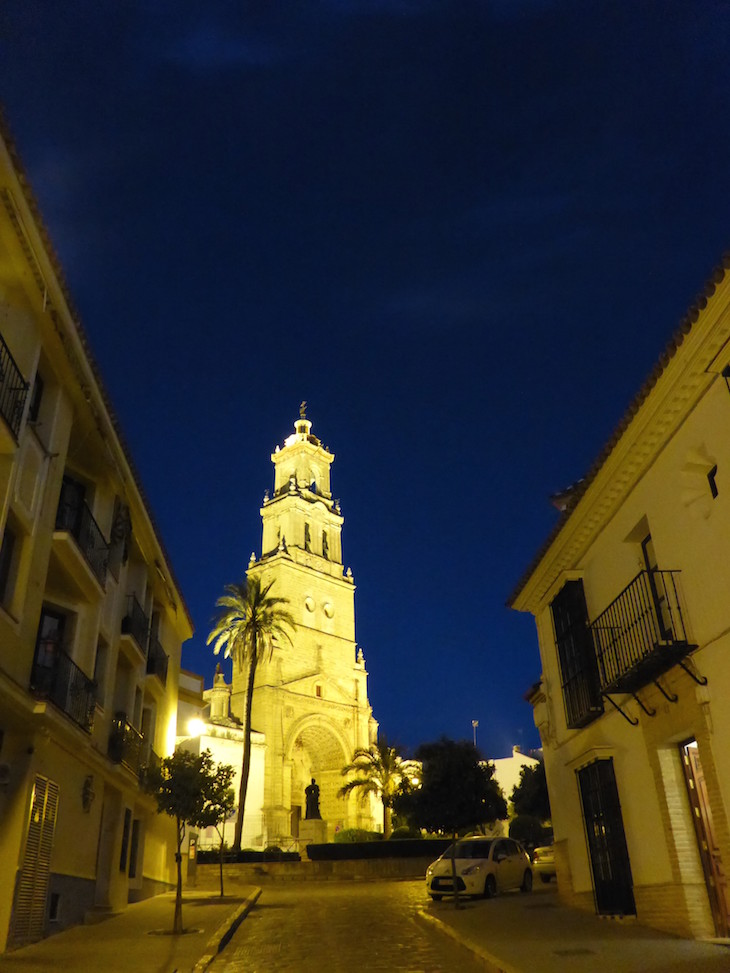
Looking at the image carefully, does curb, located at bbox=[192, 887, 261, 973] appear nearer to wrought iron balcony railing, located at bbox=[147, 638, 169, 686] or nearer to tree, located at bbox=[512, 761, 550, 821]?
wrought iron balcony railing, located at bbox=[147, 638, 169, 686]

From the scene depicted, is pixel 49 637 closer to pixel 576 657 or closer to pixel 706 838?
pixel 576 657

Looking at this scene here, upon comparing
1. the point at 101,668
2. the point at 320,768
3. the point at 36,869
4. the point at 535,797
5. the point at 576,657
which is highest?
the point at 320,768

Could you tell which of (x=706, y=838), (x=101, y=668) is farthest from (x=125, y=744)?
(x=706, y=838)

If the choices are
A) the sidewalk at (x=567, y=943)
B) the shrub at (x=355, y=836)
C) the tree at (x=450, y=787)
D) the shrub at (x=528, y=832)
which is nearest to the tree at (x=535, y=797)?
the shrub at (x=528, y=832)

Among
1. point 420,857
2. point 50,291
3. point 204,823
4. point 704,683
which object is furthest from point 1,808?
point 420,857

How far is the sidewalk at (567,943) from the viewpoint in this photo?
873 centimetres

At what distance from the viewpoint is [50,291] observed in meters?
11.9

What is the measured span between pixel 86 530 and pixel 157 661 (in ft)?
26.1

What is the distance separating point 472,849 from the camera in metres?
20.7

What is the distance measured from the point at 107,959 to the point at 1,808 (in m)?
2.72

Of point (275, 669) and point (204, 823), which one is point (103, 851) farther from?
point (275, 669)

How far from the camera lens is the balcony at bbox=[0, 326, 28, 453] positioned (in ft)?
35.5

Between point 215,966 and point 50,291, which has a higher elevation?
point 50,291

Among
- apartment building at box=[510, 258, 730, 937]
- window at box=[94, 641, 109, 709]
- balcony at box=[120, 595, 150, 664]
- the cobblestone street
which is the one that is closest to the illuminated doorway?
apartment building at box=[510, 258, 730, 937]
